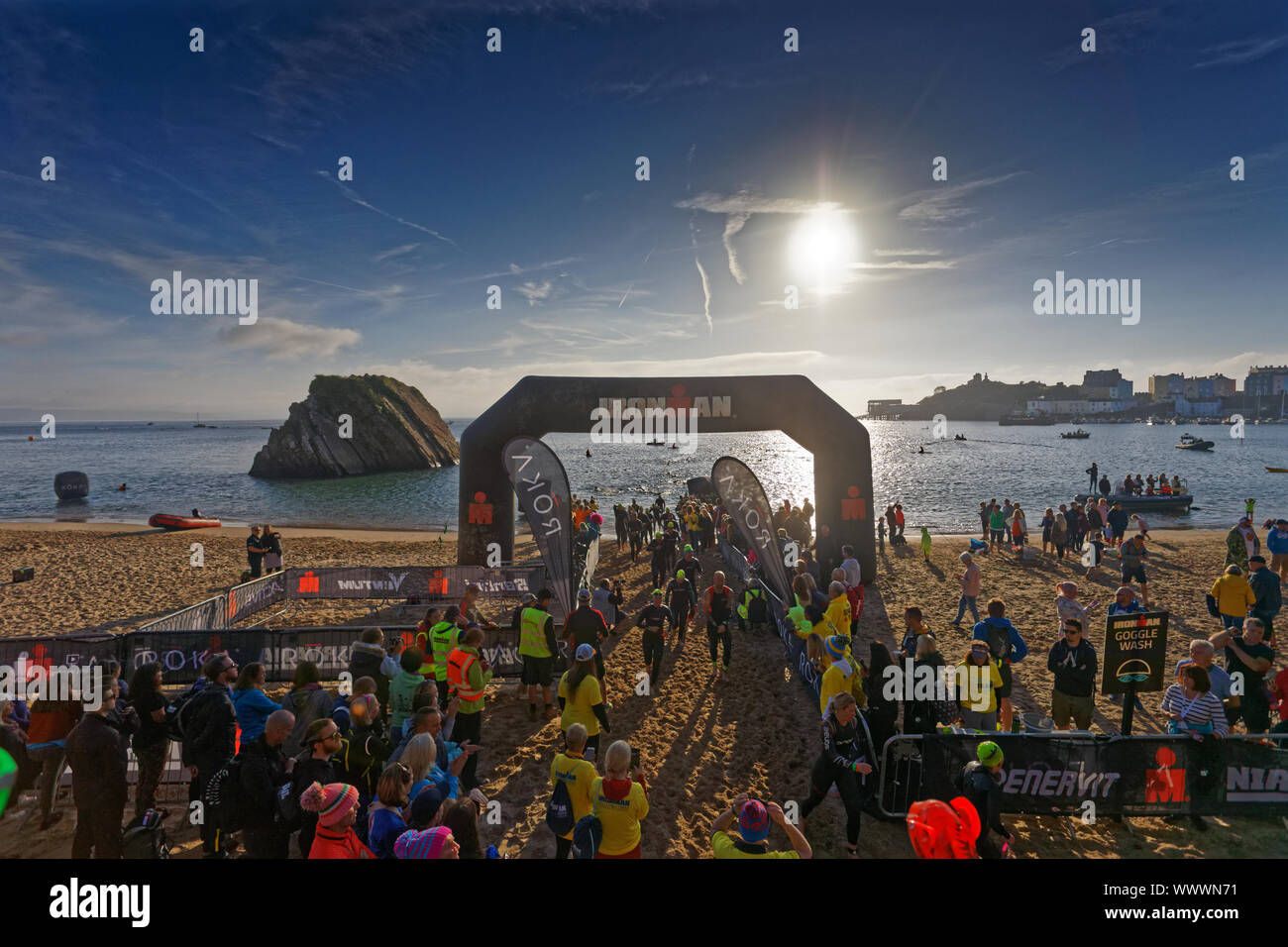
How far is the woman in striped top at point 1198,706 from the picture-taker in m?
5.70

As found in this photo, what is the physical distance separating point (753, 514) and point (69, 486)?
64.2 m

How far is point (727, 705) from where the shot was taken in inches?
348

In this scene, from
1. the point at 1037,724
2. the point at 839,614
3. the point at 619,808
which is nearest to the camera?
the point at 619,808

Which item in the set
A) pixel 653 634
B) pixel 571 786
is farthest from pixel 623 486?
pixel 571 786

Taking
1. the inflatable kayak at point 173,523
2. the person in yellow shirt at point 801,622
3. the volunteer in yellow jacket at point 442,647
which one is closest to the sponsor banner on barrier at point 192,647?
the volunteer in yellow jacket at point 442,647

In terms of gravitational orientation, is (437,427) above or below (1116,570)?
above

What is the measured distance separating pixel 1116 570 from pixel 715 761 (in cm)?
1654

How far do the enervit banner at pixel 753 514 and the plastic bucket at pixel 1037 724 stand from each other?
4.99 metres

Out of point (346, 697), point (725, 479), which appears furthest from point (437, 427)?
point (346, 697)

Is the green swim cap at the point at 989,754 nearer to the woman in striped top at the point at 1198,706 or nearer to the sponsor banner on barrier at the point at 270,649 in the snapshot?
the woman in striped top at the point at 1198,706

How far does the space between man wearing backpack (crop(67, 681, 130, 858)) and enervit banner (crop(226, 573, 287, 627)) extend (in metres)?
7.68

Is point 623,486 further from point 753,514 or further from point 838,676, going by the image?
point 838,676
